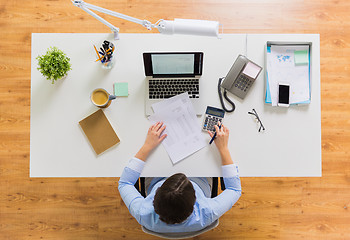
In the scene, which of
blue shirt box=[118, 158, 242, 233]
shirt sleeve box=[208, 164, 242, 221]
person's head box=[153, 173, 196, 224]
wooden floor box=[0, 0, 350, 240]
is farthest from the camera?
wooden floor box=[0, 0, 350, 240]

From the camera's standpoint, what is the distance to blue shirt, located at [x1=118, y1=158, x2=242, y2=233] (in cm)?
118

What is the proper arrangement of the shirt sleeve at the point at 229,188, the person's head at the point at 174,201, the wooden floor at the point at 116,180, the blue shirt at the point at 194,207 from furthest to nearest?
1. the wooden floor at the point at 116,180
2. the shirt sleeve at the point at 229,188
3. the blue shirt at the point at 194,207
4. the person's head at the point at 174,201

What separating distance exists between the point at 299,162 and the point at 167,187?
0.70 metres

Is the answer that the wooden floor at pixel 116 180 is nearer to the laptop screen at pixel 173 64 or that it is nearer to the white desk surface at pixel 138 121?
the white desk surface at pixel 138 121

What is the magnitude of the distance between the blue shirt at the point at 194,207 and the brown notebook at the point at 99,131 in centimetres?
15

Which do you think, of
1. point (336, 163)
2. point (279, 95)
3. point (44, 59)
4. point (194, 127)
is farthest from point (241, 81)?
point (336, 163)

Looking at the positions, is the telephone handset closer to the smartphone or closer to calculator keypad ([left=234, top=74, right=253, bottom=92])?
calculator keypad ([left=234, top=74, right=253, bottom=92])

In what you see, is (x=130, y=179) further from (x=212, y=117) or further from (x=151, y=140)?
(x=212, y=117)

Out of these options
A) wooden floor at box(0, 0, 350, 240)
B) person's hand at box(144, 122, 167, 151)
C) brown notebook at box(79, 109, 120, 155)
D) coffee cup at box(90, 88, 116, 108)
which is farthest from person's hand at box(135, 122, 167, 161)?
wooden floor at box(0, 0, 350, 240)

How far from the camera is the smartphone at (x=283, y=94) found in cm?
135

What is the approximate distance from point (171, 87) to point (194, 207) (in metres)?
0.55

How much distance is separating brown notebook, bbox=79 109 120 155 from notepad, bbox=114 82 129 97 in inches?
4.7

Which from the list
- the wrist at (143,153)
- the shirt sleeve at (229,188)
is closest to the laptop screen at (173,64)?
the wrist at (143,153)

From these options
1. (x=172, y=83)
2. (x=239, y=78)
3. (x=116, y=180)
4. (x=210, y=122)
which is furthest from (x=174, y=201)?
(x=116, y=180)
